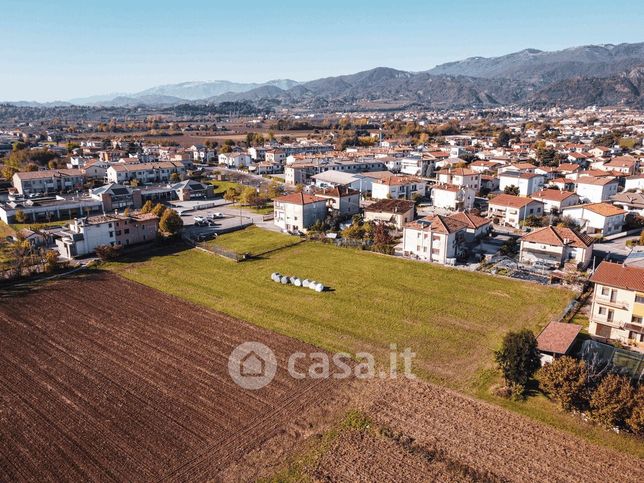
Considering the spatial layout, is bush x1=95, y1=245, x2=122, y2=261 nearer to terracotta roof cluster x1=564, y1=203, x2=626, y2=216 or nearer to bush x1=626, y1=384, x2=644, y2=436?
bush x1=626, y1=384, x2=644, y2=436

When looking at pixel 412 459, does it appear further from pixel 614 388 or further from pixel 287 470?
pixel 614 388

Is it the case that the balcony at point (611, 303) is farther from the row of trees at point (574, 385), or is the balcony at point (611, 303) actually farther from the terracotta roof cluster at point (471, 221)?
the terracotta roof cluster at point (471, 221)

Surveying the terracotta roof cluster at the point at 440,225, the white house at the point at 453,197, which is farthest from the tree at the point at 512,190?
the terracotta roof cluster at the point at 440,225

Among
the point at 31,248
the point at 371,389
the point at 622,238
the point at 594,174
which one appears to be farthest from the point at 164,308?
the point at 594,174

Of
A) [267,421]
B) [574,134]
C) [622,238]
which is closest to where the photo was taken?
[267,421]

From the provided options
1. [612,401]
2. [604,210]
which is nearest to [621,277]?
[612,401]

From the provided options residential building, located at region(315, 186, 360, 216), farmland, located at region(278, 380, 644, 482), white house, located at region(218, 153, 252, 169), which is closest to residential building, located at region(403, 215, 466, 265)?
residential building, located at region(315, 186, 360, 216)
